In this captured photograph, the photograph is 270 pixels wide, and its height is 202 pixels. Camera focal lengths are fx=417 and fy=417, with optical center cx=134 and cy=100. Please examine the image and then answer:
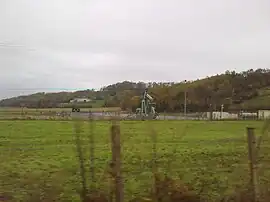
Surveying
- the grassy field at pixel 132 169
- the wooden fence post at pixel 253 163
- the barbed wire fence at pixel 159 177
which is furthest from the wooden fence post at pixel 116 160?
the wooden fence post at pixel 253 163

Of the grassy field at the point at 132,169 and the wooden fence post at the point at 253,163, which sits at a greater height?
the wooden fence post at the point at 253,163

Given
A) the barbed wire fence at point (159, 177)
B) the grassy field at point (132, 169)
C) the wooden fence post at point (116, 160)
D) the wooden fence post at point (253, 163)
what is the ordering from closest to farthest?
the wooden fence post at point (116, 160), the barbed wire fence at point (159, 177), the wooden fence post at point (253, 163), the grassy field at point (132, 169)

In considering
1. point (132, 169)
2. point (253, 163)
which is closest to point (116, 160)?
point (253, 163)

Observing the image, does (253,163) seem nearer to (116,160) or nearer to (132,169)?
(116,160)

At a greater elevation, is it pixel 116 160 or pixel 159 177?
pixel 116 160

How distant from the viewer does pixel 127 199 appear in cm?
744

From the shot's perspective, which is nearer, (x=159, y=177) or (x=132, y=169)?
(x=159, y=177)

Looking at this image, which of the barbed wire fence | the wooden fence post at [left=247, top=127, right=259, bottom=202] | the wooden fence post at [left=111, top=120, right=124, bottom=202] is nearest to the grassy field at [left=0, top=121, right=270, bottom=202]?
the barbed wire fence

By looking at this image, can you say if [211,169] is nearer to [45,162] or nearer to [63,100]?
[45,162]

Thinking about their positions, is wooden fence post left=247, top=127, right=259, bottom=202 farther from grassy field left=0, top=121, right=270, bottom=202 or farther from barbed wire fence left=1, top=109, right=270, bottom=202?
grassy field left=0, top=121, right=270, bottom=202

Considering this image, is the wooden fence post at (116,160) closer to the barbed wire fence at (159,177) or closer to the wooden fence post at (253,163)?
the barbed wire fence at (159,177)

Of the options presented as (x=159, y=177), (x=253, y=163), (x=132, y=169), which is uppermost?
(x=253, y=163)

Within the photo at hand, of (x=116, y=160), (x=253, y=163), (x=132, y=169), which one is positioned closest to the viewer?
(x=116, y=160)

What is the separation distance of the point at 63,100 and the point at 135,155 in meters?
18.2
